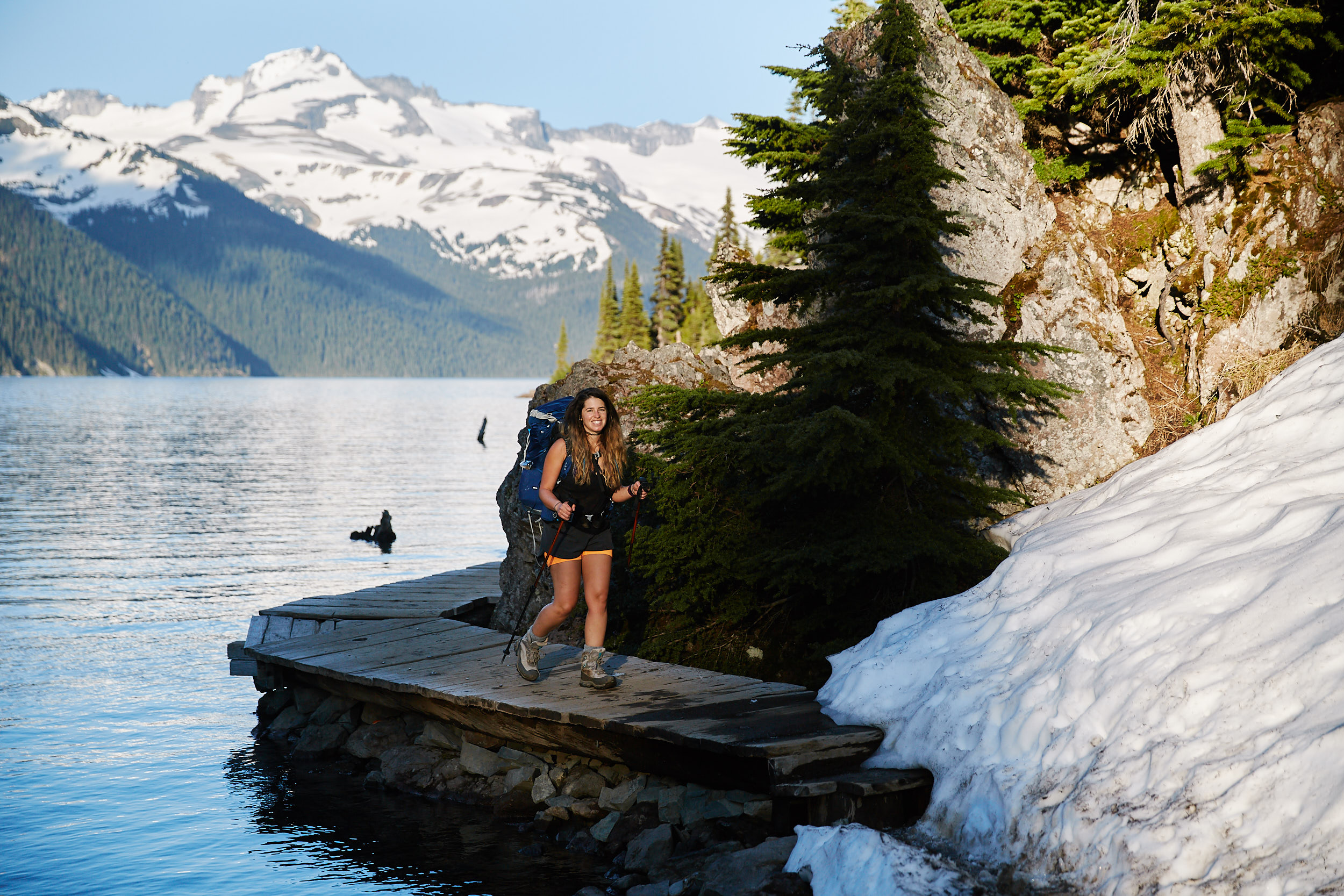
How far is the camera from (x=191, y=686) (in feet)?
49.0

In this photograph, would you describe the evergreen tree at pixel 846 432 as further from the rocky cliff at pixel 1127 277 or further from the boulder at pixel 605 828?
the rocky cliff at pixel 1127 277

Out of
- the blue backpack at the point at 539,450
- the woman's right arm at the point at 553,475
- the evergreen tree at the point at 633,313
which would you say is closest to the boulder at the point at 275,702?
the blue backpack at the point at 539,450

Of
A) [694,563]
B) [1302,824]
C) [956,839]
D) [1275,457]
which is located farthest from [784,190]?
[1302,824]

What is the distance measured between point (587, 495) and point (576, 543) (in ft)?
1.42

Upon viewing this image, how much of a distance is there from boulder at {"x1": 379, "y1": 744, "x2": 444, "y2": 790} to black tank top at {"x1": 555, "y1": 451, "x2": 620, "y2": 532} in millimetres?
3642

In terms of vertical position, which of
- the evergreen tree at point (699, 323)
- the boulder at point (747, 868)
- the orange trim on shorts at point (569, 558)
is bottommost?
the boulder at point (747, 868)

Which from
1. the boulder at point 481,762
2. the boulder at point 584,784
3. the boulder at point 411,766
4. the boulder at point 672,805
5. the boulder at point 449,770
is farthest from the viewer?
the boulder at point 411,766

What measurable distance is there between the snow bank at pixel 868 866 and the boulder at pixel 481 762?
14.0ft

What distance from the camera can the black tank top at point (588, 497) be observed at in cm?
838

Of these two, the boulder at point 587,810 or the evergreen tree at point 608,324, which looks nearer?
the boulder at point 587,810

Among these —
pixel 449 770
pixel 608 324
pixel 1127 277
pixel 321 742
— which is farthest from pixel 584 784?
pixel 608 324

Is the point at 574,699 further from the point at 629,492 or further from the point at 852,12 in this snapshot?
the point at 852,12

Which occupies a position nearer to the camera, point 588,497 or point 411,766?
point 588,497

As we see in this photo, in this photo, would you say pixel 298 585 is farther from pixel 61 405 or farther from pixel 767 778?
pixel 61 405
